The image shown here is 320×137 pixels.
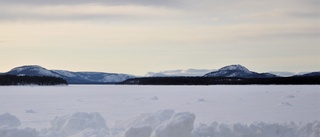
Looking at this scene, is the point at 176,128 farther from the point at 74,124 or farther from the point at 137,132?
the point at 74,124

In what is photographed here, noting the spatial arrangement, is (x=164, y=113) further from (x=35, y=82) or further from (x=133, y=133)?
(x=35, y=82)

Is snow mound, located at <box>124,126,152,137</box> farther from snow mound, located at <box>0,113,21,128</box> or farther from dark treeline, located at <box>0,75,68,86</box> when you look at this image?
dark treeline, located at <box>0,75,68,86</box>

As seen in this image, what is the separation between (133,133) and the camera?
8.26 metres

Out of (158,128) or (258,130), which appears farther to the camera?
(258,130)

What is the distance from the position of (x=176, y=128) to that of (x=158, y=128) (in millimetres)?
366

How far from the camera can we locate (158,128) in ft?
27.2

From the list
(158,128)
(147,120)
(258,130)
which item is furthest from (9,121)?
(258,130)

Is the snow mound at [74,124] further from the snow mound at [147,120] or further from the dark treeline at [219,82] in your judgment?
the dark treeline at [219,82]

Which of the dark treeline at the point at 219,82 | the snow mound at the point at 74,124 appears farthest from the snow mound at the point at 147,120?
the dark treeline at the point at 219,82

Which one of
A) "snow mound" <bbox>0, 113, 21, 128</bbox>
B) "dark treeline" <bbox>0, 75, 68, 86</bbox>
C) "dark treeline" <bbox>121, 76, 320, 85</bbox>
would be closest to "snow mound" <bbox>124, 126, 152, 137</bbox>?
"snow mound" <bbox>0, 113, 21, 128</bbox>

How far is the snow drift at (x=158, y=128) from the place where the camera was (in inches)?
329

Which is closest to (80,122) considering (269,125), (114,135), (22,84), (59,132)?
(59,132)

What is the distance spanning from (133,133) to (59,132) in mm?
2278

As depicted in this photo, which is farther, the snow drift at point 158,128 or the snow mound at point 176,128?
the snow drift at point 158,128
